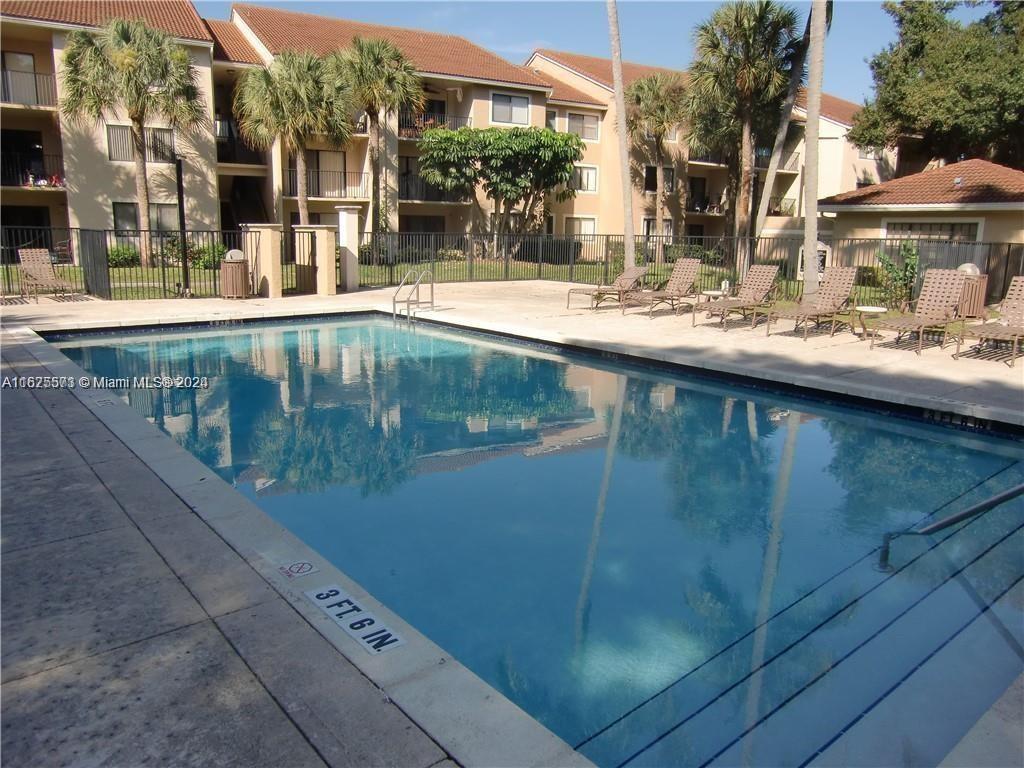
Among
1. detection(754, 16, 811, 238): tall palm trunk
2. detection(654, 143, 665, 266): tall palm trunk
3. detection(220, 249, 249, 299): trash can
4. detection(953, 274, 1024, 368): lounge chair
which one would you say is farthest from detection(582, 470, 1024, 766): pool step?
detection(654, 143, 665, 266): tall palm trunk

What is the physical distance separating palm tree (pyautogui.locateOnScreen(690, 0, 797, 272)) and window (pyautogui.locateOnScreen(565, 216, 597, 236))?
11432mm

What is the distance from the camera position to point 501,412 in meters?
9.79

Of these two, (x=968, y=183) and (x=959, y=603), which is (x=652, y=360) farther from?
(x=968, y=183)

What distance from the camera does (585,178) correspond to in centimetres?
3831

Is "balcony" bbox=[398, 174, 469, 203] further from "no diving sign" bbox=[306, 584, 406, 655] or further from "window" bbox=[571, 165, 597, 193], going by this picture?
"no diving sign" bbox=[306, 584, 406, 655]

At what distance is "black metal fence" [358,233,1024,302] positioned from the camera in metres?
19.5

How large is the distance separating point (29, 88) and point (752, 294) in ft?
85.7

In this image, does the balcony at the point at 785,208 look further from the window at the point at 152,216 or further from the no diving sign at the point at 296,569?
the no diving sign at the point at 296,569

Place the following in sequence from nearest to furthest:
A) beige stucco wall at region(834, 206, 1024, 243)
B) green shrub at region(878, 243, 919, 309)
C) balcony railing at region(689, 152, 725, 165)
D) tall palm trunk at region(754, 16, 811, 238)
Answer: green shrub at region(878, 243, 919, 309) < beige stucco wall at region(834, 206, 1024, 243) < tall palm trunk at region(754, 16, 811, 238) < balcony railing at region(689, 152, 725, 165)

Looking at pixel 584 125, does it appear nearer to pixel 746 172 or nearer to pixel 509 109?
pixel 509 109

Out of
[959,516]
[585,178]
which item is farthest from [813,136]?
[585,178]

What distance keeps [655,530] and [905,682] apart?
236 cm

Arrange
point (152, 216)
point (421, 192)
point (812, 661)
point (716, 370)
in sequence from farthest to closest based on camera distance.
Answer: point (421, 192) → point (152, 216) → point (716, 370) → point (812, 661)

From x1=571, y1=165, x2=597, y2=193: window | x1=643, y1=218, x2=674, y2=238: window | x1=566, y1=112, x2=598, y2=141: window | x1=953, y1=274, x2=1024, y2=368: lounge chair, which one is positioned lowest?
x1=953, y1=274, x2=1024, y2=368: lounge chair
